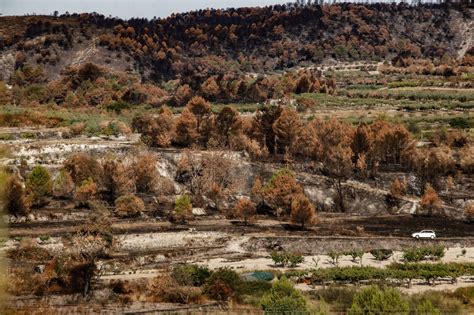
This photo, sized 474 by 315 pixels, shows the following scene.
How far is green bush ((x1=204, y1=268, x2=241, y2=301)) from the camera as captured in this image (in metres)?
24.5

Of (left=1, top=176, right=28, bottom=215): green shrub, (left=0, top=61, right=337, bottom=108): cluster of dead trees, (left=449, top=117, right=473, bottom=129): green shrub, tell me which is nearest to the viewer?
(left=1, top=176, right=28, bottom=215): green shrub

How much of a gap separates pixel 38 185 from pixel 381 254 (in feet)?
87.3

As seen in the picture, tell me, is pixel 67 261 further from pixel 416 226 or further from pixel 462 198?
pixel 462 198

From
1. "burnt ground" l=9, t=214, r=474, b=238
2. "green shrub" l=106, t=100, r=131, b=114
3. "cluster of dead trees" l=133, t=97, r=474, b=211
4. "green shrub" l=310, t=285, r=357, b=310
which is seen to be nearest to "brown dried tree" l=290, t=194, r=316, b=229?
"burnt ground" l=9, t=214, r=474, b=238

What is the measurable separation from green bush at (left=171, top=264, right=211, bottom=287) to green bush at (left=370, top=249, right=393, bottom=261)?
12.2 m

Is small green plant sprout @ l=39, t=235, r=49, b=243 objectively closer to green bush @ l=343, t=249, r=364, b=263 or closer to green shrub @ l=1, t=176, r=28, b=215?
→ green shrub @ l=1, t=176, r=28, b=215

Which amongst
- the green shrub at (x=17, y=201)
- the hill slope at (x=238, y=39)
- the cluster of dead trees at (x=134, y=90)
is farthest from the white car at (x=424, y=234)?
the hill slope at (x=238, y=39)

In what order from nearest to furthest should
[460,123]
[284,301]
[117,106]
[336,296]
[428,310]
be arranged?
[428,310] < [284,301] < [336,296] < [460,123] < [117,106]

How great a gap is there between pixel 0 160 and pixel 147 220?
36782mm

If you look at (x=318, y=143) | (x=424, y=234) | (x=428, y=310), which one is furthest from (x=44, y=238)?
(x=318, y=143)

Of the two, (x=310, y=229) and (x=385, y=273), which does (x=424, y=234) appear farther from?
(x=385, y=273)

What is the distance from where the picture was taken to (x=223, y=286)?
24.8 meters

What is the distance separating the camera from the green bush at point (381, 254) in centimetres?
3491

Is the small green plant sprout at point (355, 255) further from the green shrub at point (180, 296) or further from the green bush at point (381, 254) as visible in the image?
the green shrub at point (180, 296)
